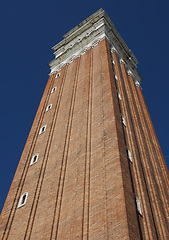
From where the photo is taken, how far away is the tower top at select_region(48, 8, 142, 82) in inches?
1119

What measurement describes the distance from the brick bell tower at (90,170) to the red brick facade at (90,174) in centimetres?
5

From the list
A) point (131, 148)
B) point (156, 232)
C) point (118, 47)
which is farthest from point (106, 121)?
point (118, 47)

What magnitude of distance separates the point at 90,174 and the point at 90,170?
0.81 feet

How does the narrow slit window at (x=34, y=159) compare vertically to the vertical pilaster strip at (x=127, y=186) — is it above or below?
above

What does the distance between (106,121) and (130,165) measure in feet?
9.49

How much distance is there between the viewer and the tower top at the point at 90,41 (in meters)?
28.4

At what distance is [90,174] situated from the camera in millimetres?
13578

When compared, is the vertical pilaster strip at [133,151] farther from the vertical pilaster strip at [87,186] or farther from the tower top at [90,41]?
the tower top at [90,41]

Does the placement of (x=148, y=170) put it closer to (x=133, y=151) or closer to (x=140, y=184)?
(x=133, y=151)

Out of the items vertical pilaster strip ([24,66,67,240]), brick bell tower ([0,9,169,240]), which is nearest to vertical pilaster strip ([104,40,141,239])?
brick bell tower ([0,9,169,240])

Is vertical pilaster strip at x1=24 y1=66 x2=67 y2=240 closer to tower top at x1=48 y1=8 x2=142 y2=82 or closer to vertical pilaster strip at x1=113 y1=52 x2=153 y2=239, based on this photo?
vertical pilaster strip at x1=113 y1=52 x2=153 y2=239

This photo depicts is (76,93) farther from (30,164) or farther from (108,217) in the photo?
(108,217)

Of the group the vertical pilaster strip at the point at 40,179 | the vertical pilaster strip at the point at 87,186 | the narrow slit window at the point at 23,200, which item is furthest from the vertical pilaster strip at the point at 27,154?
the vertical pilaster strip at the point at 87,186

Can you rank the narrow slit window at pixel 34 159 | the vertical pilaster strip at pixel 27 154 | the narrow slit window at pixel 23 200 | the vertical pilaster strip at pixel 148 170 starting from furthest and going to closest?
1. the narrow slit window at pixel 34 159
2. the narrow slit window at pixel 23 200
3. the vertical pilaster strip at pixel 27 154
4. the vertical pilaster strip at pixel 148 170
